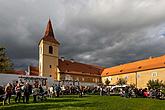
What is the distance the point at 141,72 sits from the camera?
73.6 meters

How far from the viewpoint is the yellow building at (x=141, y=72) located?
6788 centimetres

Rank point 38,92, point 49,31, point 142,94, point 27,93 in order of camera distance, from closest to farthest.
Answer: point 27,93
point 38,92
point 142,94
point 49,31

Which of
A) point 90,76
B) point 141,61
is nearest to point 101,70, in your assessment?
point 90,76

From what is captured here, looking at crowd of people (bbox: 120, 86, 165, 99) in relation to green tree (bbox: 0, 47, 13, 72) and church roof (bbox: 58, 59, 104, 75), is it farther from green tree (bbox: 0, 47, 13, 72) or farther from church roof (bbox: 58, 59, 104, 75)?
church roof (bbox: 58, 59, 104, 75)

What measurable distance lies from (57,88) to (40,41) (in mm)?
52667

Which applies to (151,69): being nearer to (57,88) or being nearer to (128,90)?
(128,90)

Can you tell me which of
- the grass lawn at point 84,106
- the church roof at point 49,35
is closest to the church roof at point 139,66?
the church roof at point 49,35

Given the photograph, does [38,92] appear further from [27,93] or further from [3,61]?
[3,61]

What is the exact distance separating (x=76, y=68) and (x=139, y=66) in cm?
2136

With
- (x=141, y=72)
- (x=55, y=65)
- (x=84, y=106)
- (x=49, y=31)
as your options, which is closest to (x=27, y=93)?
(x=84, y=106)

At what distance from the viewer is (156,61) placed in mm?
71625

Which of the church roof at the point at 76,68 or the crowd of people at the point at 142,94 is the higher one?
the church roof at the point at 76,68

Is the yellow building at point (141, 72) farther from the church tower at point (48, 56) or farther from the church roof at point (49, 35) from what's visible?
the church roof at point (49, 35)

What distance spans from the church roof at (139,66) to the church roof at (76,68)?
4194 millimetres
